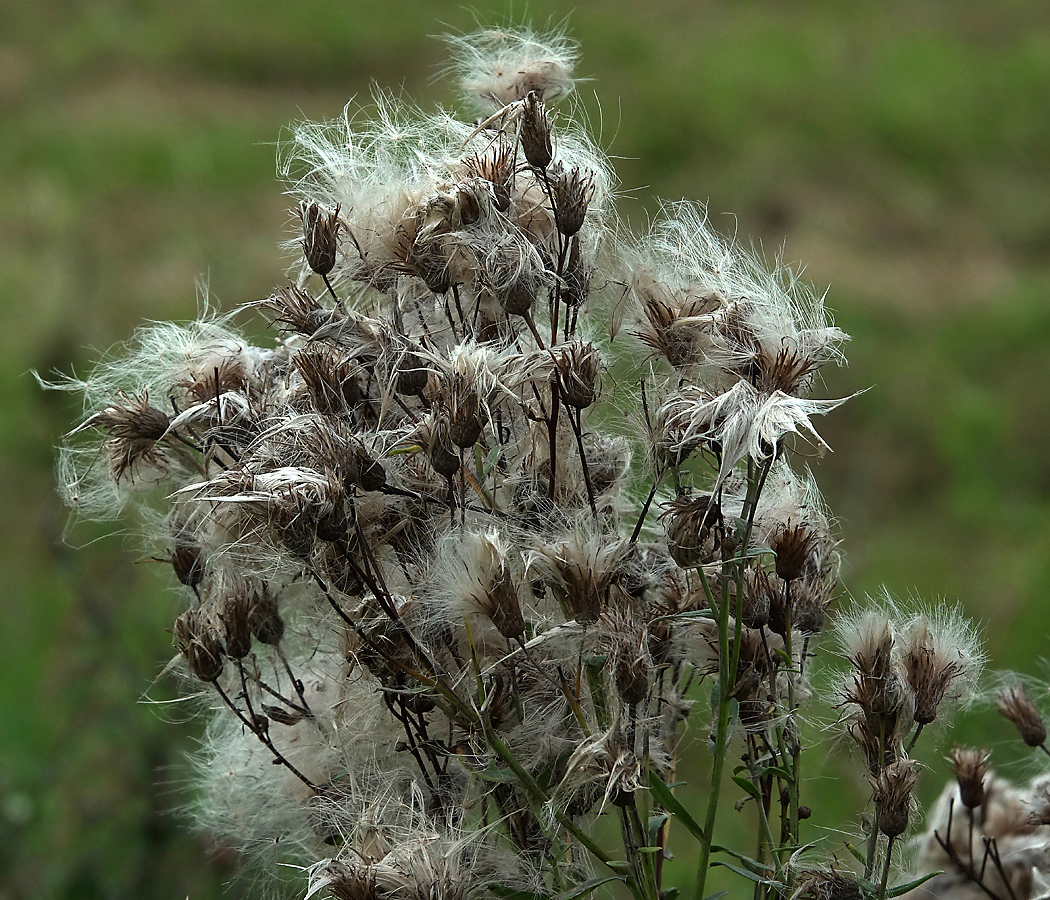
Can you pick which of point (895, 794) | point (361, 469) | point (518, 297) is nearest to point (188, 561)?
point (361, 469)

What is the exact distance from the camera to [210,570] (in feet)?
A: 2.97

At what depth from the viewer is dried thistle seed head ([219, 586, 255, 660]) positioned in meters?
0.87

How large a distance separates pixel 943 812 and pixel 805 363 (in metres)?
0.61

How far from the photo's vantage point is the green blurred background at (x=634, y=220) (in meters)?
2.46

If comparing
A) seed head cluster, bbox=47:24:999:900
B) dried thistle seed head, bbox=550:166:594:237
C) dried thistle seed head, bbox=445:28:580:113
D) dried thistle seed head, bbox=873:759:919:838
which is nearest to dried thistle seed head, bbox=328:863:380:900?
seed head cluster, bbox=47:24:999:900

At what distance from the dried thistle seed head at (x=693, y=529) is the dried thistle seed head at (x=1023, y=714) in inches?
16.7

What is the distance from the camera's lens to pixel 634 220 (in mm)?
4219

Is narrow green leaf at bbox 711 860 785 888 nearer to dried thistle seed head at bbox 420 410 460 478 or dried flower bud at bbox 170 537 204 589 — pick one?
dried thistle seed head at bbox 420 410 460 478

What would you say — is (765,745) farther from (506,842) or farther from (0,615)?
(0,615)

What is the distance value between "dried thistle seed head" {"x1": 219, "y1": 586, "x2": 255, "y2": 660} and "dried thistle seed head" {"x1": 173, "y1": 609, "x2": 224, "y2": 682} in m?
0.01

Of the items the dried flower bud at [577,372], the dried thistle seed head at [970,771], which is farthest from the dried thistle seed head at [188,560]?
the dried thistle seed head at [970,771]

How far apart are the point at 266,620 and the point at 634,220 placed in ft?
11.5

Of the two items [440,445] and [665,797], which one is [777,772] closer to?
[665,797]

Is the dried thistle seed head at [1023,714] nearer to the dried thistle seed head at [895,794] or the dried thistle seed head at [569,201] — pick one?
the dried thistle seed head at [895,794]
